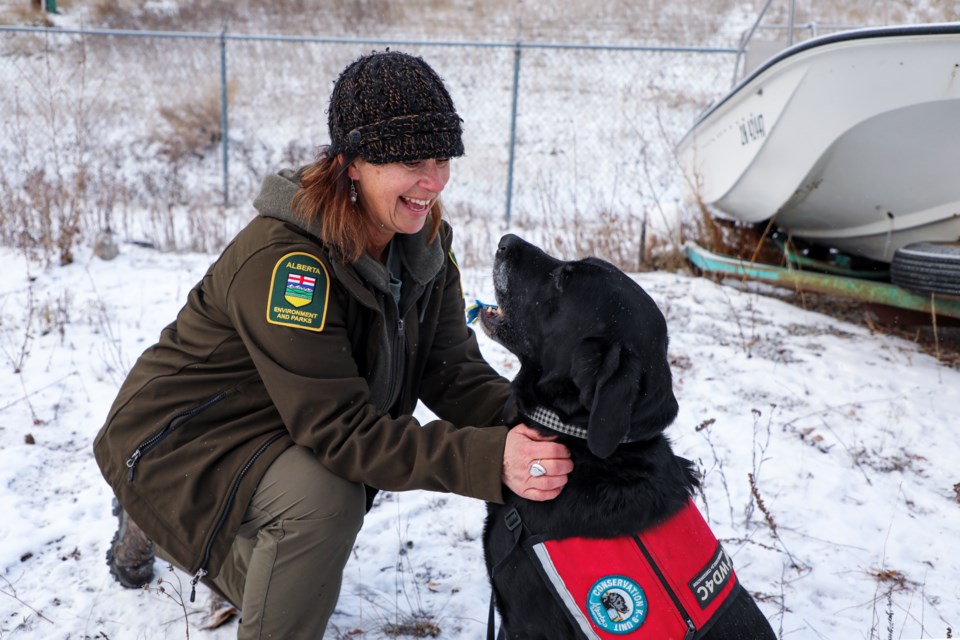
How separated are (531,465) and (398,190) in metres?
0.80

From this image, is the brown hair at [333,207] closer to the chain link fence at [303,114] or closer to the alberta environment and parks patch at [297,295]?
the alberta environment and parks patch at [297,295]

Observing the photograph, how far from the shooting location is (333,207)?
188 centimetres

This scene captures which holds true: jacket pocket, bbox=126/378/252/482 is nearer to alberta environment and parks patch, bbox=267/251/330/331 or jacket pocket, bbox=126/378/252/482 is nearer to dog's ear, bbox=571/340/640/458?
alberta environment and parks patch, bbox=267/251/330/331

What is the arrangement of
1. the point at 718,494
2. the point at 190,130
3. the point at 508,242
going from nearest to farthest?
1. the point at 508,242
2. the point at 718,494
3. the point at 190,130

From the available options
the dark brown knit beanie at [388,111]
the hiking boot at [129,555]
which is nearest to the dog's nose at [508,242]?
the dark brown knit beanie at [388,111]

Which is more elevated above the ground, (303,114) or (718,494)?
(303,114)

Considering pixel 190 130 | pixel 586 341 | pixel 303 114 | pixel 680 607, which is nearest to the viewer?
pixel 680 607

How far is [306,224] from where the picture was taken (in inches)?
73.8

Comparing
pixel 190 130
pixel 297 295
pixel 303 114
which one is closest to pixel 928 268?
pixel 297 295

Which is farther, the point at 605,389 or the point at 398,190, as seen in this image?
the point at 398,190

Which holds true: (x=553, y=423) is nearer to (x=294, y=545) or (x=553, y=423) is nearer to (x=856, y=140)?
(x=294, y=545)

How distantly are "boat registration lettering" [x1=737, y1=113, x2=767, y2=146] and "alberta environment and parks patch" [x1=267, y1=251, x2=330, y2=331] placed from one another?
3.74 meters

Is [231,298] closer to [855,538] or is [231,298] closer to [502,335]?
[502,335]

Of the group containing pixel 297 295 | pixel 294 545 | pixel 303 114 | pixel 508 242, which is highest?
pixel 303 114
